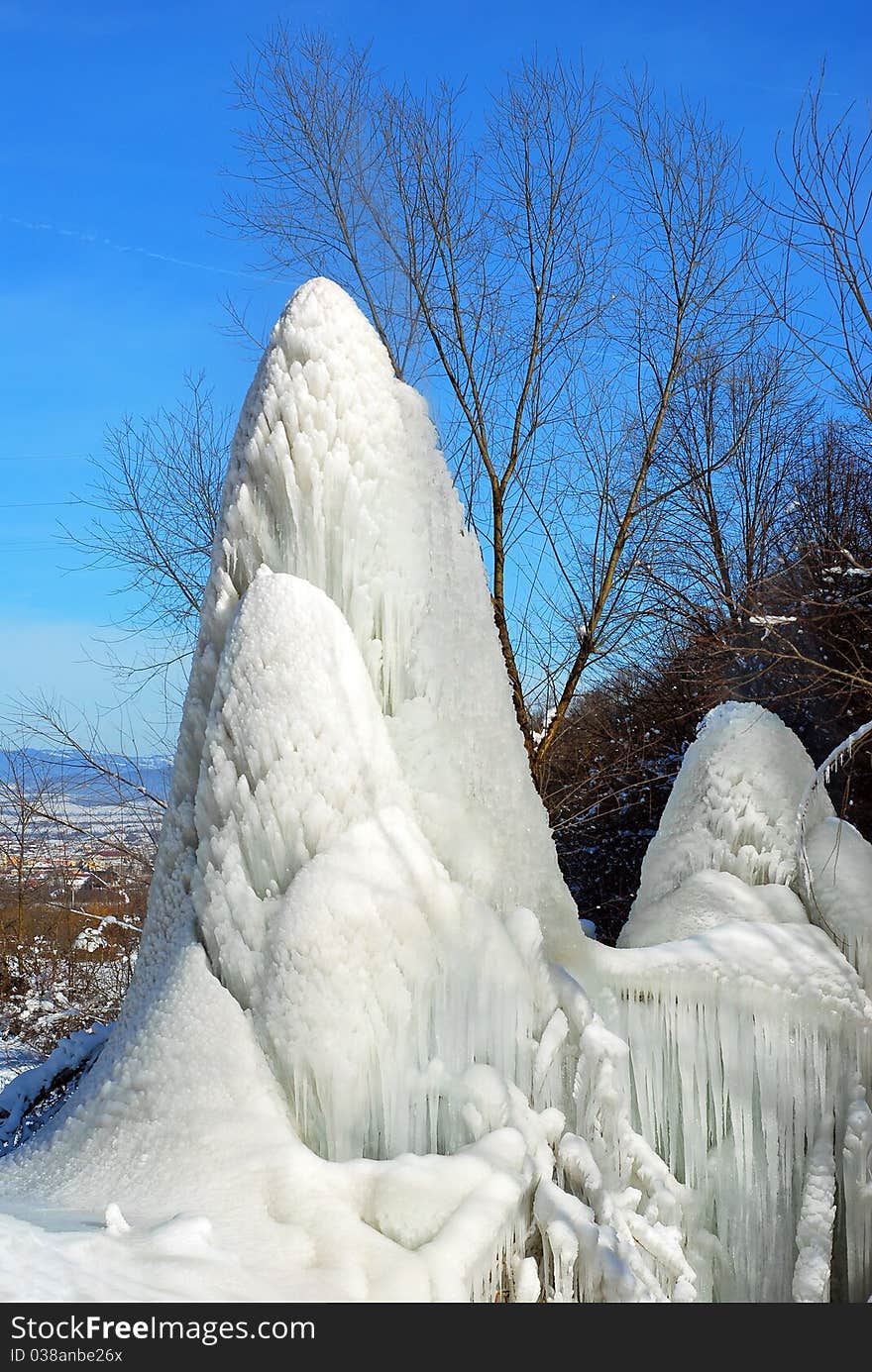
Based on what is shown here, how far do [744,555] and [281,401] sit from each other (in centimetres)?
1541

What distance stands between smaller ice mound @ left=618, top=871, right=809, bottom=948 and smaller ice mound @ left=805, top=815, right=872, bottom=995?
106 millimetres

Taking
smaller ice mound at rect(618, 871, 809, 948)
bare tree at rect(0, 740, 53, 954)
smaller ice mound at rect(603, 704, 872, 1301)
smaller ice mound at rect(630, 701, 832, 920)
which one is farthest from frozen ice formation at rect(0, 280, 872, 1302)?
bare tree at rect(0, 740, 53, 954)

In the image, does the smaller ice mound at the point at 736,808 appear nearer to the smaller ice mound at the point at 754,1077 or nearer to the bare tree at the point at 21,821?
the smaller ice mound at the point at 754,1077

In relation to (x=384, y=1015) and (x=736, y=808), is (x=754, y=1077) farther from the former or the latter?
(x=384, y=1015)

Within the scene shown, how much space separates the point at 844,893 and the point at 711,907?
0.57 m

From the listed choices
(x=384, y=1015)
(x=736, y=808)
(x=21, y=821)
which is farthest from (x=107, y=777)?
→ (x=384, y=1015)

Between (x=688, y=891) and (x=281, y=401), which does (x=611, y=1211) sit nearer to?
(x=688, y=891)

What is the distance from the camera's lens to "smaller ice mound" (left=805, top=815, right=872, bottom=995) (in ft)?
14.3

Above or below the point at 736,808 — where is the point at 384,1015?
below

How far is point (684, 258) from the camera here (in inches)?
517

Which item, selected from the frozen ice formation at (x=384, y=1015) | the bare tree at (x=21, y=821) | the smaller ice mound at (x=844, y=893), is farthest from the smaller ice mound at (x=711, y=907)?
the bare tree at (x=21, y=821)

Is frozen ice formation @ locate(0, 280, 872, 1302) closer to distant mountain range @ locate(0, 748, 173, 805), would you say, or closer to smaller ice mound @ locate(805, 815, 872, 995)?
smaller ice mound @ locate(805, 815, 872, 995)

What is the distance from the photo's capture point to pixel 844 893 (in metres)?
4.45

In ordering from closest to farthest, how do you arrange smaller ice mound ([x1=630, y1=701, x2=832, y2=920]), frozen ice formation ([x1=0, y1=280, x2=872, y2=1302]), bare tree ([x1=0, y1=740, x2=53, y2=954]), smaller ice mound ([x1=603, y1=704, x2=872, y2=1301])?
frozen ice formation ([x1=0, y1=280, x2=872, y2=1302]) < smaller ice mound ([x1=603, y1=704, x2=872, y2=1301]) < smaller ice mound ([x1=630, y1=701, x2=832, y2=920]) < bare tree ([x1=0, y1=740, x2=53, y2=954])
